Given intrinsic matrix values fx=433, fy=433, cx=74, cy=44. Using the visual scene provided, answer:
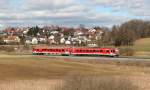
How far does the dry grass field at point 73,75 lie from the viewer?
2545 centimetres

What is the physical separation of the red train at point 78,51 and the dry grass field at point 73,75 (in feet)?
53.8

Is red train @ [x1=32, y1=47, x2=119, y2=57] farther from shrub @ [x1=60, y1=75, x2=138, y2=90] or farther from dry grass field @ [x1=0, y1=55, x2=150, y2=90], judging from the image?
shrub @ [x1=60, y1=75, x2=138, y2=90]

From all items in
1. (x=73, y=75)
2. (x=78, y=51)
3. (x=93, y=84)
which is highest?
(x=73, y=75)

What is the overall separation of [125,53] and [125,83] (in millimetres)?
87748

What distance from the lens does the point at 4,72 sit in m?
55.9

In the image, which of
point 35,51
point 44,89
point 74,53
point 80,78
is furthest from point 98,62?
point 80,78

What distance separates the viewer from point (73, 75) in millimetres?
26688

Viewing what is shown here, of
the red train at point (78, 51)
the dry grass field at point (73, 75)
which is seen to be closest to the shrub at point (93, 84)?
the dry grass field at point (73, 75)

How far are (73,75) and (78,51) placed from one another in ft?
263

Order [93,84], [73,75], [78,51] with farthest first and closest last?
[78,51] < [73,75] < [93,84]

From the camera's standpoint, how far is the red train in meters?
99.9

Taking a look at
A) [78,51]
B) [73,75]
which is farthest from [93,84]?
[78,51]

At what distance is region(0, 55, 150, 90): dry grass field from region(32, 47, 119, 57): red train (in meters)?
16.4

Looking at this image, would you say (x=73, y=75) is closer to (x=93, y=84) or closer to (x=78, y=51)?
(x=93, y=84)
